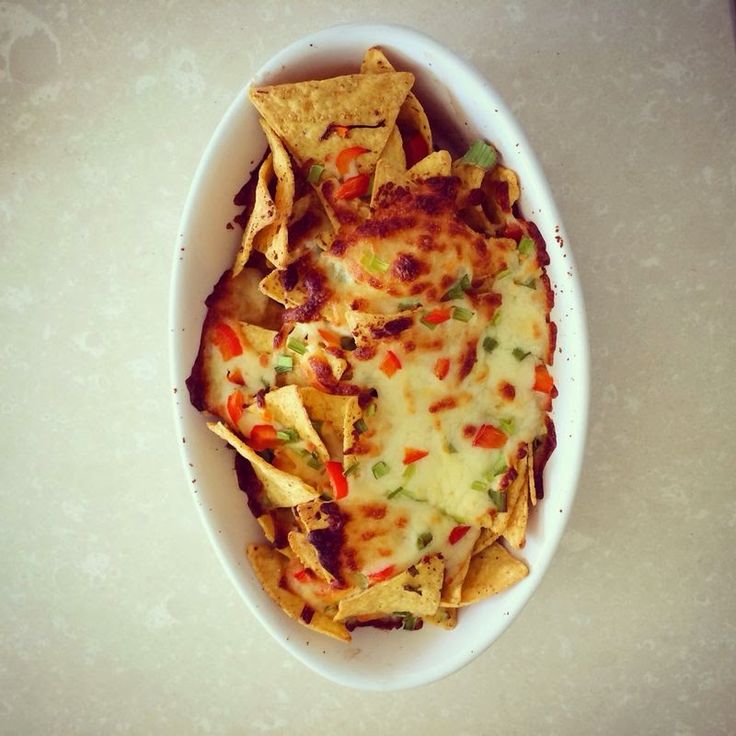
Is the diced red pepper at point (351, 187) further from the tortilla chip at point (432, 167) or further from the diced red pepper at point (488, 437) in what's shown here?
the diced red pepper at point (488, 437)

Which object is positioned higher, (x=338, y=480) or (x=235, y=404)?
(x=235, y=404)

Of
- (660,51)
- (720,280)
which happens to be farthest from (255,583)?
(660,51)

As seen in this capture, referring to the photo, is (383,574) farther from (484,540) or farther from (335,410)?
(335,410)

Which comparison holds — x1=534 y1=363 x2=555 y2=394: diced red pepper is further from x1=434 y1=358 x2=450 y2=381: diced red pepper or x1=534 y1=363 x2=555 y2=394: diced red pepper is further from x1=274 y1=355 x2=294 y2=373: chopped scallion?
x1=274 y1=355 x2=294 y2=373: chopped scallion

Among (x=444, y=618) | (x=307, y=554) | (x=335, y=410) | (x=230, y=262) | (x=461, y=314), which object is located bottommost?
(x=444, y=618)

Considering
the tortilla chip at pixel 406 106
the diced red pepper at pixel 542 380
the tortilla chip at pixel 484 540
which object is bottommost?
the tortilla chip at pixel 484 540

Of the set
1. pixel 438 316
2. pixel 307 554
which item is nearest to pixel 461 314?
pixel 438 316

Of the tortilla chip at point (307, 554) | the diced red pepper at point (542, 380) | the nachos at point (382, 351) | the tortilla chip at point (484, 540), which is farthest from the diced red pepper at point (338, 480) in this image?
the diced red pepper at point (542, 380)
